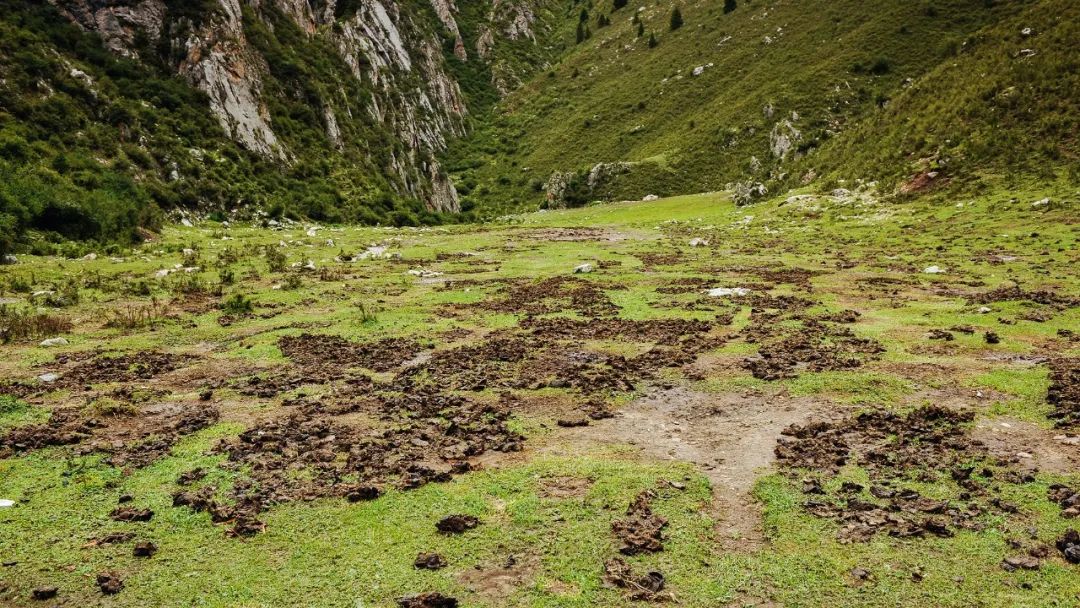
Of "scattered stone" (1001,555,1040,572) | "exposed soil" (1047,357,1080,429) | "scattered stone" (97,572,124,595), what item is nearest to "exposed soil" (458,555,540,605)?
"scattered stone" (97,572,124,595)

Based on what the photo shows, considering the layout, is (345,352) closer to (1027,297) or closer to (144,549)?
(144,549)

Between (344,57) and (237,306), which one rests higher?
(344,57)

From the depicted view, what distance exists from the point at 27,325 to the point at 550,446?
55.0ft

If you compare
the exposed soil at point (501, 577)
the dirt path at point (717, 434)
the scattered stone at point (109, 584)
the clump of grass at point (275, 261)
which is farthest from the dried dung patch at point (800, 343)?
the clump of grass at point (275, 261)

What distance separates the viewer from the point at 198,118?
5744 centimetres

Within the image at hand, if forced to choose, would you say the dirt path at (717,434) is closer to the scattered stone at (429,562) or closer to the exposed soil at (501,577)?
the exposed soil at (501,577)

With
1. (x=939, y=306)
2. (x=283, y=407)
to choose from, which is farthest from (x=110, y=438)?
(x=939, y=306)

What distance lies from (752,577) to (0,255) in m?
35.1

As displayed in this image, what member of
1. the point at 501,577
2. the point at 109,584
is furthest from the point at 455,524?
the point at 109,584

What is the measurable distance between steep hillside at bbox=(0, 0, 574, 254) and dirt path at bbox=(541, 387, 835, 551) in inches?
1263

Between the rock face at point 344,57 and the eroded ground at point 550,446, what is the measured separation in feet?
153

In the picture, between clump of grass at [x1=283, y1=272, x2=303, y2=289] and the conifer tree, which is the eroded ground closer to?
clump of grass at [x1=283, y1=272, x2=303, y2=289]

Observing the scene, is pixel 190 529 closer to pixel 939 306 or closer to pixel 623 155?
pixel 939 306

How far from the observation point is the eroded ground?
6828mm
